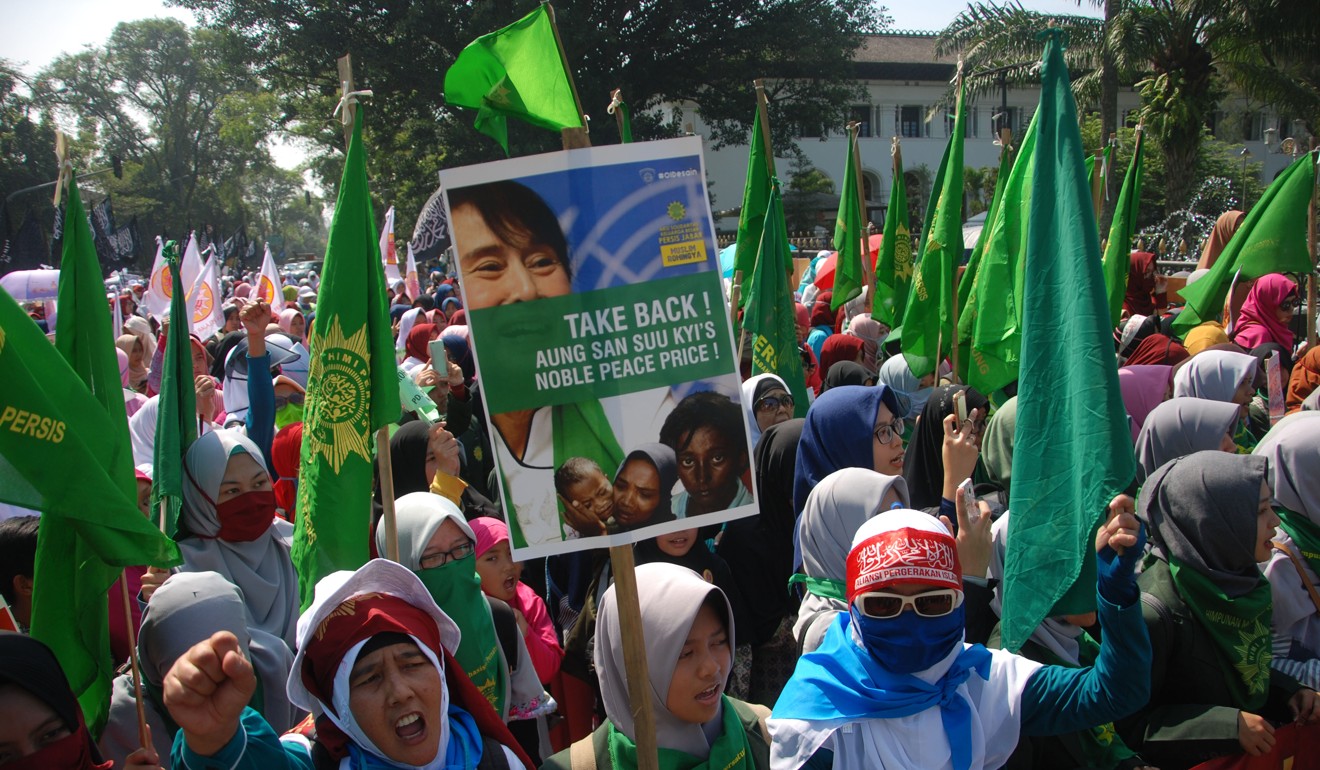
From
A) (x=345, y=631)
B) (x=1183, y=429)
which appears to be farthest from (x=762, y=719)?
(x=1183, y=429)

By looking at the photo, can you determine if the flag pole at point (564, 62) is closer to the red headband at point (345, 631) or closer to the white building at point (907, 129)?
the red headband at point (345, 631)

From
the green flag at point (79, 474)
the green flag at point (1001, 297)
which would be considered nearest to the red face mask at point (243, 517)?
the green flag at point (79, 474)

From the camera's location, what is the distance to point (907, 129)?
4241 centimetres

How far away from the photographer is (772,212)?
20.1 ft

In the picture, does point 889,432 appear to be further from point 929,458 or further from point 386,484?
point 386,484

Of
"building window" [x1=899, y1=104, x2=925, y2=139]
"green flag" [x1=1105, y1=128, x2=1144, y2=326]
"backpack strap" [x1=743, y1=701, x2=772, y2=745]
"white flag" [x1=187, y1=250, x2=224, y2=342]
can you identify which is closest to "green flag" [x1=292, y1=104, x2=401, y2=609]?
"backpack strap" [x1=743, y1=701, x2=772, y2=745]

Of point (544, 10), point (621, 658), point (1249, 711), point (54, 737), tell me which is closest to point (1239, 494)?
point (1249, 711)

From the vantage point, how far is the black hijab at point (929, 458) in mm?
4414

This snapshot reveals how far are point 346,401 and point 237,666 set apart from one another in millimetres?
1411

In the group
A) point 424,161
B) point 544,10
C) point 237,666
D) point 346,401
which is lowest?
point 237,666

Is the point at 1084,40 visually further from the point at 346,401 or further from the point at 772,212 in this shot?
the point at 346,401

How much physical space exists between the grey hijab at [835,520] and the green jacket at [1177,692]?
2.50ft

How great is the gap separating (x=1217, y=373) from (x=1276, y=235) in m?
1.92

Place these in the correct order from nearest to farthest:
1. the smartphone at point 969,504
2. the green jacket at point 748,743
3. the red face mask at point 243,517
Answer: the green jacket at point 748,743
the smartphone at point 969,504
the red face mask at point 243,517
